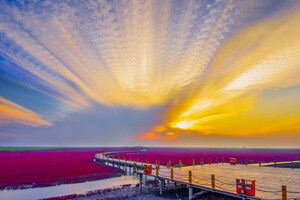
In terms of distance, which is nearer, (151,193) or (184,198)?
(184,198)

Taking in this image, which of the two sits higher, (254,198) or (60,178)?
(254,198)

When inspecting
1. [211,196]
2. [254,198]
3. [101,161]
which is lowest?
[101,161]

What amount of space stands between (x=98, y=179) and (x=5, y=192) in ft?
38.2

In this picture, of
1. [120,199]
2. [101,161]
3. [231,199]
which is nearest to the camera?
[231,199]

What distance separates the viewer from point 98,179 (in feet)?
95.1

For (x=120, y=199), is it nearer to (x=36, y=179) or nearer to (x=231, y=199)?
(x=231, y=199)

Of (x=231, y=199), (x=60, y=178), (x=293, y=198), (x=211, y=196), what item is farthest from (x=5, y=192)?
(x=293, y=198)

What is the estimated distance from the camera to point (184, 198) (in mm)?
16656

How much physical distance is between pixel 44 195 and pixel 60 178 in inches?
365

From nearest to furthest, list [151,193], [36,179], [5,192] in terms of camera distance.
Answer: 1. [151,193]
2. [5,192]
3. [36,179]

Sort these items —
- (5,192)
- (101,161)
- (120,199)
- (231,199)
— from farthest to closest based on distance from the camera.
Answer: (101,161)
(5,192)
(120,199)
(231,199)

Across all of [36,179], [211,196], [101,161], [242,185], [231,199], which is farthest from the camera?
[101,161]

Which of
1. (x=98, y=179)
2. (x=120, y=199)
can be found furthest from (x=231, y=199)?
(x=98, y=179)

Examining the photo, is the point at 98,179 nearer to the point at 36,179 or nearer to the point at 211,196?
the point at 36,179
